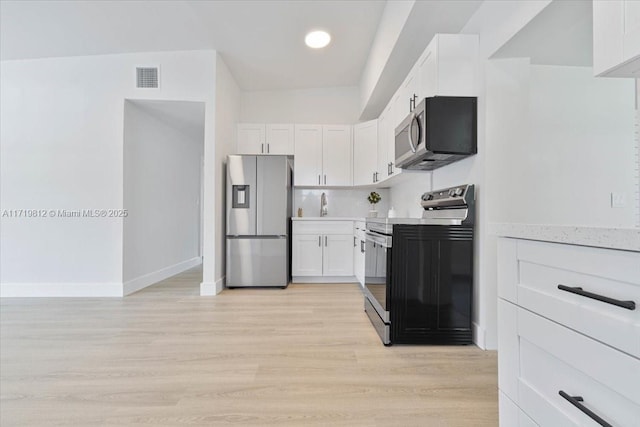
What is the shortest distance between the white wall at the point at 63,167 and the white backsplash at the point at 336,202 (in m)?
1.64

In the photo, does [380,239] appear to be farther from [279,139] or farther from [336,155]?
[279,139]

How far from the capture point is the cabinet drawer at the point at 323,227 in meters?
4.35

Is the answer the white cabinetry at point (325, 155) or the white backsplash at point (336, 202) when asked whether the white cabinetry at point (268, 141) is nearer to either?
the white cabinetry at point (325, 155)

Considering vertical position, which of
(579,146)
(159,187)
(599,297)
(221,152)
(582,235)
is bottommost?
(599,297)

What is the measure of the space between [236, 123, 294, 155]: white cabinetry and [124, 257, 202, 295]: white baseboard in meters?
2.06

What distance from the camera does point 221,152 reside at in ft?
13.0

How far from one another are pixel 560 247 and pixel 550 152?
1.93 meters

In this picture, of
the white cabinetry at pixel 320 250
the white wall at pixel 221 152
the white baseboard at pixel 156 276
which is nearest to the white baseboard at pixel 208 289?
→ the white wall at pixel 221 152

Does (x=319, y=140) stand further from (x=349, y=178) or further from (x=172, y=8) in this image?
(x=172, y=8)

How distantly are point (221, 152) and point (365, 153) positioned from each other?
1.93 metres

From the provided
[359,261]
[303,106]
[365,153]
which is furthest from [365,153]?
[359,261]

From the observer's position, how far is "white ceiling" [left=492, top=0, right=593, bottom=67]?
161cm

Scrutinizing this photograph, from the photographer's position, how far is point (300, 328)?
100 inches

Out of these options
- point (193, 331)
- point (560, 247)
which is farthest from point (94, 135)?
point (560, 247)
